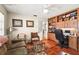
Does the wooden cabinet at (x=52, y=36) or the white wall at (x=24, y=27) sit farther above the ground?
the white wall at (x=24, y=27)

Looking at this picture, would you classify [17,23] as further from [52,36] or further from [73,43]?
[73,43]

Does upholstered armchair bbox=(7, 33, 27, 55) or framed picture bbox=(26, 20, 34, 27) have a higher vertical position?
framed picture bbox=(26, 20, 34, 27)

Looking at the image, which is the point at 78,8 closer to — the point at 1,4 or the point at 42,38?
the point at 42,38

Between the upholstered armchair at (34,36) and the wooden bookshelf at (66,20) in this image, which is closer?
the wooden bookshelf at (66,20)

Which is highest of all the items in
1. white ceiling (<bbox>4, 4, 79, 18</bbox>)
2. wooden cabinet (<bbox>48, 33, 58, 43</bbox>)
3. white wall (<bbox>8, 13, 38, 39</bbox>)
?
white ceiling (<bbox>4, 4, 79, 18</bbox>)

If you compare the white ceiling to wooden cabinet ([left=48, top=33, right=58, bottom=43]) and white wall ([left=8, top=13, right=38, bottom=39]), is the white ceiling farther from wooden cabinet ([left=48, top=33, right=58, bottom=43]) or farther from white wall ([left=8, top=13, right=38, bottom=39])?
wooden cabinet ([left=48, top=33, right=58, bottom=43])

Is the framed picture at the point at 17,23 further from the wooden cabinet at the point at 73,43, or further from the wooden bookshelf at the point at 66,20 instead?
the wooden cabinet at the point at 73,43

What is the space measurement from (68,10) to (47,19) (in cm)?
38

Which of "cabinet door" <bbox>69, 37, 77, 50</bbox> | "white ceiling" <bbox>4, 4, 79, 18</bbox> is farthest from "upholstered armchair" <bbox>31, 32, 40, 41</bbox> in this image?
"cabinet door" <bbox>69, 37, 77, 50</bbox>

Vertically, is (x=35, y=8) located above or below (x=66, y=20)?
above

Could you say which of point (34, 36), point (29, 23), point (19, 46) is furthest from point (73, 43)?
point (19, 46)

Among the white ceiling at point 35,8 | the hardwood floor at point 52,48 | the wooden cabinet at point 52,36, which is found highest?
the white ceiling at point 35,8

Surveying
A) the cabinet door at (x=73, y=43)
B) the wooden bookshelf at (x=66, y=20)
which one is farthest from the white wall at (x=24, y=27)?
the cabinet door at (x=73, y=43)
